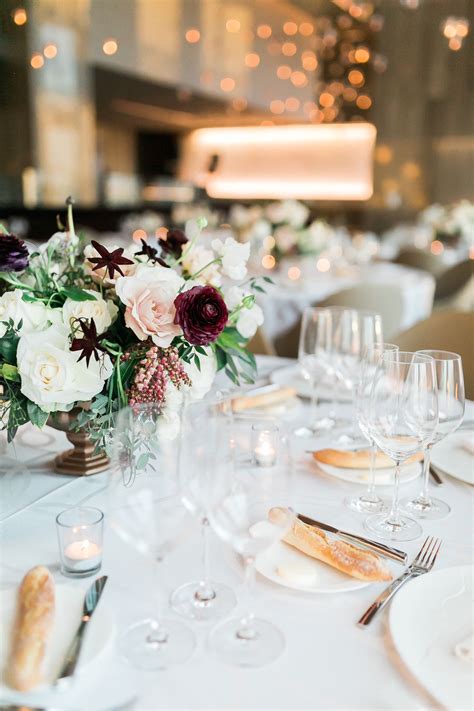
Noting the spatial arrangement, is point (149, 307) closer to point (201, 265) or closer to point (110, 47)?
point (201, 265)

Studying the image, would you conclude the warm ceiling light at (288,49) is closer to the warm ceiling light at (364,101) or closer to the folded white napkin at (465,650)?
the warm ceiling light at (364,101)

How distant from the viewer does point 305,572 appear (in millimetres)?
773

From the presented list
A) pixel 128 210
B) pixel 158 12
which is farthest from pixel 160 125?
pixel 128 210

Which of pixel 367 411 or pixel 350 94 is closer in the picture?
pixel 367 411

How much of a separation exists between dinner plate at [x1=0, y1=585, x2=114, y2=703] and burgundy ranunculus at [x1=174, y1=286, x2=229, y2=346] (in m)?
0.34

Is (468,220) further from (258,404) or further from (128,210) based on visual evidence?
(258,404)

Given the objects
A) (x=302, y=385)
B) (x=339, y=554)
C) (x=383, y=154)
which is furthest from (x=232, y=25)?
(x=339, y=554)

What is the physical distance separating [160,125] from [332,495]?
8.14 m

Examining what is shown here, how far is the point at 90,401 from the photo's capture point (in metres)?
0.95

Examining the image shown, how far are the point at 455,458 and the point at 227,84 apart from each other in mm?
7401

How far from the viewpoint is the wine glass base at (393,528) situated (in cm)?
91

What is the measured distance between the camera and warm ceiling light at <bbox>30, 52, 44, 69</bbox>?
18.9 feet

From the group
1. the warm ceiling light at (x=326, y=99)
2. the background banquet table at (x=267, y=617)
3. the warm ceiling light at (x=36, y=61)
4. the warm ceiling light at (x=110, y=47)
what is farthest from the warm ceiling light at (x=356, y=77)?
the background banquet table at (x=267, y=617)

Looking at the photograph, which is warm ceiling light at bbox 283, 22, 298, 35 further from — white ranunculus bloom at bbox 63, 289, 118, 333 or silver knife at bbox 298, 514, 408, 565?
silver knife at bbox 298, 514, 408, 565
